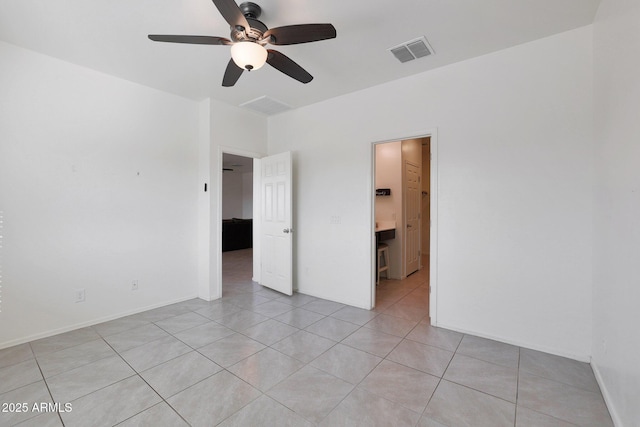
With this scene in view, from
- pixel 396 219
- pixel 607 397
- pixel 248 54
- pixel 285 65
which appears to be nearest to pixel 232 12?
pixel 248 54

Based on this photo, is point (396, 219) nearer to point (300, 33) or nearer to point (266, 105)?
point (266, 105)

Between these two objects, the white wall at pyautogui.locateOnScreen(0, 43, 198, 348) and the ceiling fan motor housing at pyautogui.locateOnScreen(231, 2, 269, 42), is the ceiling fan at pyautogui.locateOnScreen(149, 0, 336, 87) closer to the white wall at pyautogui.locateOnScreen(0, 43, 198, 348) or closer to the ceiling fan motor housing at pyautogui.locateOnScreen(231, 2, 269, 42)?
the ceiling fan motor housing at pyautogui.locateOnScreen(231, 2, 269, 42)

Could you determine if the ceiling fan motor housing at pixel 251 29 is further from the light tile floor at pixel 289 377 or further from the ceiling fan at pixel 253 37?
the light tile floor at pixel 289 377

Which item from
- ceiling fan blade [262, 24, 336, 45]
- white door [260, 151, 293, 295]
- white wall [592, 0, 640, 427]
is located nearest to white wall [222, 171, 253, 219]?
white door [260, 151, 293, 295]

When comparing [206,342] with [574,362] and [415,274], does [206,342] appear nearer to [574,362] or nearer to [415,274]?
[574,362]

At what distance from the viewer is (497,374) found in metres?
2.11

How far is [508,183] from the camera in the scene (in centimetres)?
257

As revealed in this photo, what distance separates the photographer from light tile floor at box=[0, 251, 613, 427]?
1.69m

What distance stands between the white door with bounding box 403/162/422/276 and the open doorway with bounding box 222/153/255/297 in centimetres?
284

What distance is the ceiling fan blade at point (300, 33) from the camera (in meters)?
1.76

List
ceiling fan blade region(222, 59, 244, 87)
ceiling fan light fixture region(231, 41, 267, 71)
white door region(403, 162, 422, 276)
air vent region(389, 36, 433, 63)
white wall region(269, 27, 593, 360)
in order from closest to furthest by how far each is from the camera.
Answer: ceiling fan light fixture region(231, 41, 267, 71) → ceiling fan blade region(222, 59, 244, 87) → white wall region(269, 27, 593, 360) → air vent region(389, 36, 433, 63) → white door region(403, 162, 422, 276)

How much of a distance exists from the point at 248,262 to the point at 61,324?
3.83m

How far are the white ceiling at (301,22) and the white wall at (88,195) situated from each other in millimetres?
348

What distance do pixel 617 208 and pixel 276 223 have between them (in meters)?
3.54
